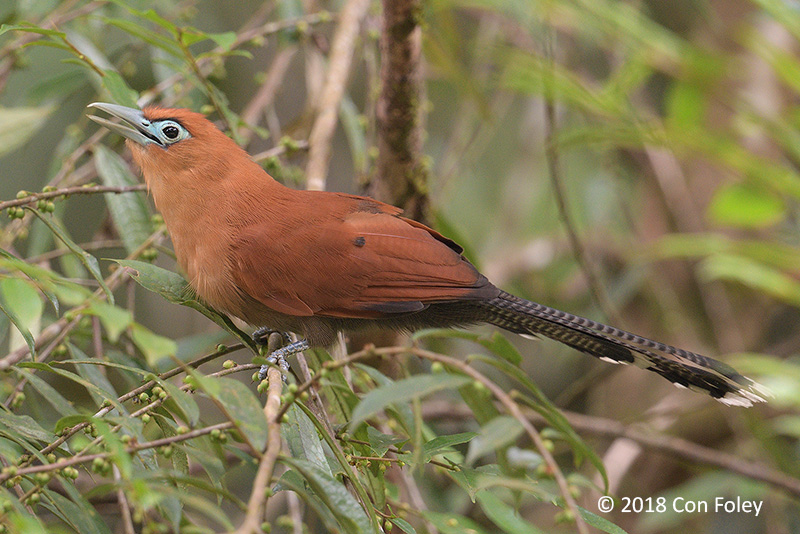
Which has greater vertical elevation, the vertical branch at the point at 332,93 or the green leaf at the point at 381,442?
the vertical branch at the point at 332,93

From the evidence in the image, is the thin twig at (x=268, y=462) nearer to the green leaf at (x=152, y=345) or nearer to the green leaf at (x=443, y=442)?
the green leaf at (x=152, y=345)

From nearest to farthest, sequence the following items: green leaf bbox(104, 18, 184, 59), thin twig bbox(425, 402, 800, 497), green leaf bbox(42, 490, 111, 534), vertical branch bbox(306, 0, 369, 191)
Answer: green leaf bbox(42, 490, 111, 534) < green leaf bbox(104, 18, 184, 59) < vertical branch bbox(306, 0, 369, 191) < thin twig bbox(425, 402, 800, 497)

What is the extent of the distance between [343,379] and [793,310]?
15.3 feet

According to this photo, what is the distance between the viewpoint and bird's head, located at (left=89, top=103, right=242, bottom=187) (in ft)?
8.61

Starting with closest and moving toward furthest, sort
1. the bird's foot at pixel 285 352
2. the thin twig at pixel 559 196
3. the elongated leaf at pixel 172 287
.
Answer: the elongated leaf at pixel 172 287 → the bird's foot at pixel 285 352 → the thin twig at pixel 559 196

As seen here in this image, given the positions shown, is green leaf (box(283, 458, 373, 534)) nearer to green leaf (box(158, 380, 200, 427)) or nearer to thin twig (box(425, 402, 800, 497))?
green leaf (box(158, 380, 200, 427))

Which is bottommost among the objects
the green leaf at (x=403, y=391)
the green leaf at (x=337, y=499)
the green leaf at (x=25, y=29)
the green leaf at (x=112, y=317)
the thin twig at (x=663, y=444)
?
the thin twig at (x=663, y=444)

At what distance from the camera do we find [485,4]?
14.6ft

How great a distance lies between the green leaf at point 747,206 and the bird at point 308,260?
2.26m

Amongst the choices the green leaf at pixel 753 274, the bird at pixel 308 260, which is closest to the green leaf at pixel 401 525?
the bird at pixel 308 260

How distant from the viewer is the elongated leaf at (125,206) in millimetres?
2567

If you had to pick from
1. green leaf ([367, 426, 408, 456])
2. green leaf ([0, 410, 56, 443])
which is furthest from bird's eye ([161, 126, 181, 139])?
green leaf ([367, 426, 408, 456])

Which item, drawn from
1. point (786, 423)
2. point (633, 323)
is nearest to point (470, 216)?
point (633, 323)

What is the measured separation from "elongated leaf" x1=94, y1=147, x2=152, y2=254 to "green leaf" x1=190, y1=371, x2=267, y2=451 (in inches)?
53.7
